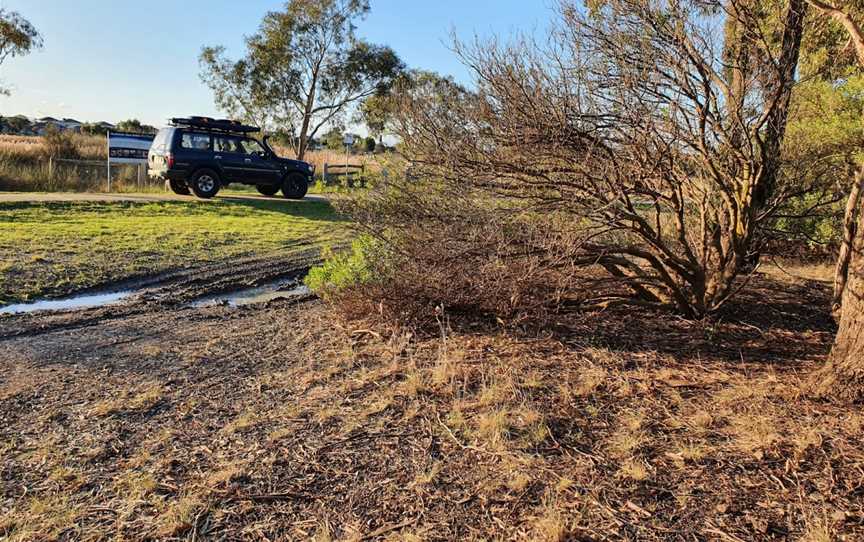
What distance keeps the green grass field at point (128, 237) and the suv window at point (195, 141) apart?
5.60 ft

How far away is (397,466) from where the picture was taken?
3.07 meters

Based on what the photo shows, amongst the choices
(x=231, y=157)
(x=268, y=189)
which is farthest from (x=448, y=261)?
(x=268, y=189)

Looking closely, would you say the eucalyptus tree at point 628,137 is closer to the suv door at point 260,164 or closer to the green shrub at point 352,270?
the green shrub at point 352,270

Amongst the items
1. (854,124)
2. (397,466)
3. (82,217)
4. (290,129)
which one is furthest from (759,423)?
(290,129)

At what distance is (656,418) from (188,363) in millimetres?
3120

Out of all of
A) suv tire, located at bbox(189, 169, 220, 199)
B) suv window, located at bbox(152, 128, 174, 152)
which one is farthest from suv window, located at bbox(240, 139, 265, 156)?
suv window, located at bbox(152, 128, 174, 152)

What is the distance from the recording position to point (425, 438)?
133 inches

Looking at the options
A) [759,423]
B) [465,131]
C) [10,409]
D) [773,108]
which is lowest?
[10,409]

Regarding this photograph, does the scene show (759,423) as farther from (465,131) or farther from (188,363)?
(188,363)

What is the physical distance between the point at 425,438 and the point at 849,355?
252cm

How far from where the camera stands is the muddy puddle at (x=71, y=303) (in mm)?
6422

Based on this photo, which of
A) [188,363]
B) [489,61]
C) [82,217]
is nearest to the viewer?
[188,363]

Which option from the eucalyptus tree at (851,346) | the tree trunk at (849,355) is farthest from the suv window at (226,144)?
the tree trunk at (849,355)

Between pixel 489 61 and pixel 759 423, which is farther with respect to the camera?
pixel 489 61
